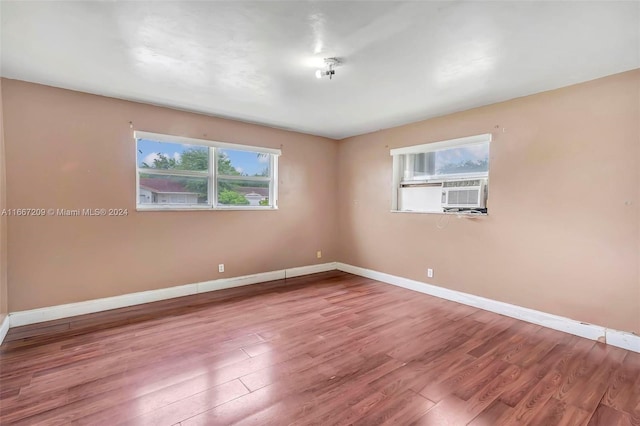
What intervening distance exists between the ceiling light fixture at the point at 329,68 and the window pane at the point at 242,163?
2.25 meters

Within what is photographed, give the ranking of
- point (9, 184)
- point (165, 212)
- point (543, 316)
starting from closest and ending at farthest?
1. point (9, 184)
2. point (543, 316)
3. point (165, 212)

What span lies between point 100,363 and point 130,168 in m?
2.20

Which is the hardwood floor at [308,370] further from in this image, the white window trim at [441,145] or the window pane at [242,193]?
the white window trim at [441,145]

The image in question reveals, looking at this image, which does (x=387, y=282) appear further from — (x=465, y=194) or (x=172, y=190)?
(x=172, y=190)

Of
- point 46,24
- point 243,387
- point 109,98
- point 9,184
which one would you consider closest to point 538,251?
point 243,387

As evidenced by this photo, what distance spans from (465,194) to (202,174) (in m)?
3.57

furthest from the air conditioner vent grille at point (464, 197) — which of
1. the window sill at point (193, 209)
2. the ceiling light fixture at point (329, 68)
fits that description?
the window sill at point (193, 209)

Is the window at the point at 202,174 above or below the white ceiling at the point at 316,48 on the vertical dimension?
below

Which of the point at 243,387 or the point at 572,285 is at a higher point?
the point at 572,285

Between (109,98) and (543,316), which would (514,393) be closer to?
(543,316)

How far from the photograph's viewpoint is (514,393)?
2.04 meters

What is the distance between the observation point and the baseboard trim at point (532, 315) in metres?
2.68

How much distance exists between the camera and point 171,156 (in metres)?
3.96

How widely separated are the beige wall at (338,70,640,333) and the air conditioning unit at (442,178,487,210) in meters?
0.14
